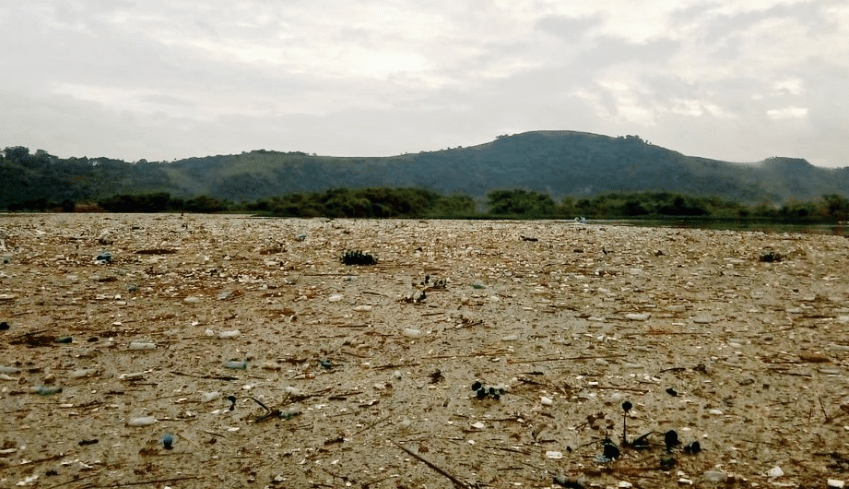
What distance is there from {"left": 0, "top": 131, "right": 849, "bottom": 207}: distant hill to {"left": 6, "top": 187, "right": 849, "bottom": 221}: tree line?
56.2 feet

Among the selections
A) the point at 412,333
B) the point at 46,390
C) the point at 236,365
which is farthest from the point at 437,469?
the point at 46,390

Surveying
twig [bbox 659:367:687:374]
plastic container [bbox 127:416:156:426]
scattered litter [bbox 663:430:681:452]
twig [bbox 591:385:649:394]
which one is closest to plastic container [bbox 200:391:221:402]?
plastic container [bbox 127:416:156:426]

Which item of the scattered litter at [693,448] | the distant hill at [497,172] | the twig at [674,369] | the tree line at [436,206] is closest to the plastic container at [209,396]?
the scattered litter at [693,448]

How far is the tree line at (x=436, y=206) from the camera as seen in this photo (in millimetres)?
31578

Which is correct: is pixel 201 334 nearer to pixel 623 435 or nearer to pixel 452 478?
pixel 452 478

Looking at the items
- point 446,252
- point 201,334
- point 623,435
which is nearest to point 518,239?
point 446,252

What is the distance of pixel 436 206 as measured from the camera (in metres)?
41.7

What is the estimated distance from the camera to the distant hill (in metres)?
61.5

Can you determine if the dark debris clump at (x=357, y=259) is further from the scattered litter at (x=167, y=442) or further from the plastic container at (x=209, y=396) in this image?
the scattered litter at (x=167, y=442)

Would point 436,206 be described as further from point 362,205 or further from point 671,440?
point 671,440

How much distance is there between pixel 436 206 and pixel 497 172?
189 ft

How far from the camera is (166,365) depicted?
5.37 meters

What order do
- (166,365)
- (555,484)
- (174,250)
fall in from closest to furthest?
(555,484) → (166,365) → (174,250)

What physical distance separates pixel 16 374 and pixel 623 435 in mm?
4920
